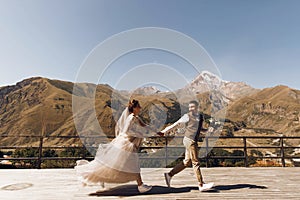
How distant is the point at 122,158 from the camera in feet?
12.1

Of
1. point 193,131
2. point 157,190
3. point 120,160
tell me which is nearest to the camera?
point 120,160

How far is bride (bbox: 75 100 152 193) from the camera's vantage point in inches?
146

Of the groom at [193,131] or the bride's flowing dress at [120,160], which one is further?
the groom at [193,131]

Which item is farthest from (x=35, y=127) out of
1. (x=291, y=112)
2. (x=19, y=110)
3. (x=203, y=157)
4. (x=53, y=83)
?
(x=291, y=112)

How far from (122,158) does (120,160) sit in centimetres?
4

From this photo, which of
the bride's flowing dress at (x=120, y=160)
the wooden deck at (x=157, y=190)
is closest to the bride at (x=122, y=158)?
the bride's flowing dress at (x=120, y=160)

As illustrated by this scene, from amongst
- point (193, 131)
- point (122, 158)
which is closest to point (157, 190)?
point (122, 158)

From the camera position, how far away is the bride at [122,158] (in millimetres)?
3699

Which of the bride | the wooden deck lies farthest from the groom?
the bride

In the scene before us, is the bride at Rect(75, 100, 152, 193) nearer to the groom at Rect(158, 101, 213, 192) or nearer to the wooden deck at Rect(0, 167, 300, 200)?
the wooden deck at Rect(0, 167, 300, 200)

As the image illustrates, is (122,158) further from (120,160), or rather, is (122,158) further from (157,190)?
(157,190)

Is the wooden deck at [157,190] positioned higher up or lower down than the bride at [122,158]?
lower down

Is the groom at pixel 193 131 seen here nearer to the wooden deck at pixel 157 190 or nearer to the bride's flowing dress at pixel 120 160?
the wooden deck at pixel 157 190

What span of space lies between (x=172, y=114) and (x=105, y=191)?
293cm
